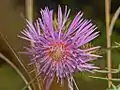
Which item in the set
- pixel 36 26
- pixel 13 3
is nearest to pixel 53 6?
pixel 13 3

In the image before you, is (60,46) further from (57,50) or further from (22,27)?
(22,27)

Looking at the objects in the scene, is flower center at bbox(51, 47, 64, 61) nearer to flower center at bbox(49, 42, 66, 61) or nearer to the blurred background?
flower center at bbox(49, 42, 66, 61)

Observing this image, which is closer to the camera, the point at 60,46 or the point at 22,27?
the point at 60,46

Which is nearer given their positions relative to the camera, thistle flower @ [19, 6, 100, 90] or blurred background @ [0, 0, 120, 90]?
thistle flower @ [19, 6, 100, 90]

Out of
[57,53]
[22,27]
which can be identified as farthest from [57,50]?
[22,27]

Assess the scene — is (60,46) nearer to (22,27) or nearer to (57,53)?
→ (57,53)

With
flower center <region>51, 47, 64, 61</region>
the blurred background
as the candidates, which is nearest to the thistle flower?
flower center <region>51, 47, 64, 61</region>
